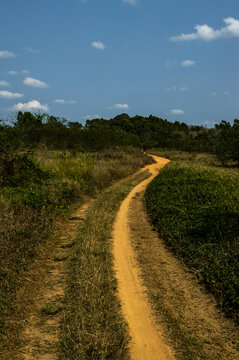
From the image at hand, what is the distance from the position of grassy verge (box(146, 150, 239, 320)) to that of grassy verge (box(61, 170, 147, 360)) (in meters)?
1.76

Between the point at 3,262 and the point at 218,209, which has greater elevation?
the point at 218,209

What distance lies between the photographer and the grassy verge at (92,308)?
3400 mm

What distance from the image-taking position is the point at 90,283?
15.5 feet

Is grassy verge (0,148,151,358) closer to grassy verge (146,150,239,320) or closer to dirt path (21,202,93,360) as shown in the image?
dirt path (21,202,93,360)

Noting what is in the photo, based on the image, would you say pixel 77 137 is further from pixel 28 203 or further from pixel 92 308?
pixel 92 308

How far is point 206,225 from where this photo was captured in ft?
23.8

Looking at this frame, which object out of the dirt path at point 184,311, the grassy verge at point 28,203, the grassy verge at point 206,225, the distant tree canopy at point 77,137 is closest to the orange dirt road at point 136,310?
the dirt path at point 184,311

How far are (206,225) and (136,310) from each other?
3.67 metres

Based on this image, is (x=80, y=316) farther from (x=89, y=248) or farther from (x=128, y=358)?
(x=89, y=248)

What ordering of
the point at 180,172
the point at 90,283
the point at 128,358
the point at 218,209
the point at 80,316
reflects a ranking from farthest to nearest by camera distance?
the point at 180,172 → the point at 218,209 → the point at 90,283 → the point at 80,316 → the point at 128,358

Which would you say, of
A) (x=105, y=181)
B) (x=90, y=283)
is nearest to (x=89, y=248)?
(x=90, y=283)

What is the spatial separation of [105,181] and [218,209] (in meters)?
7.80

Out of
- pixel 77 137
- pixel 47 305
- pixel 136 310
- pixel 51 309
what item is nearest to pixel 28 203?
pixel 47 305

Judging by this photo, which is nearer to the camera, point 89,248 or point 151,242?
point 89,248
